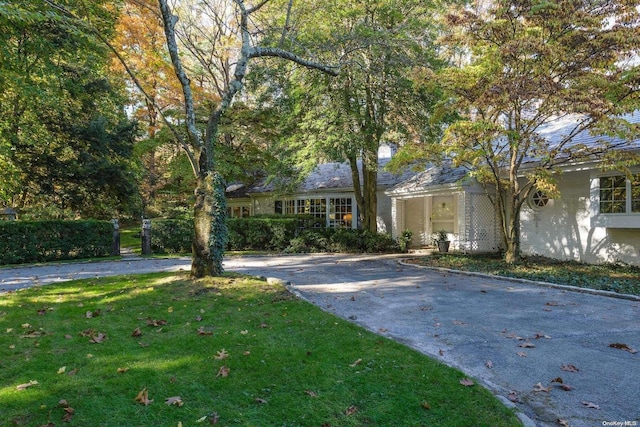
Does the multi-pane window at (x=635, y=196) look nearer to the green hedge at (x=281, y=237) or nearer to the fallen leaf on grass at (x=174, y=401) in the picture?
the green hedge at (x=281, y=237)

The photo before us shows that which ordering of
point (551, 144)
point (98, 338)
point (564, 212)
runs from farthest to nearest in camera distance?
point (564, 212) → point (551, 144) → point (98, 338)

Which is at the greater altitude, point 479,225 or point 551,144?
point 551,144

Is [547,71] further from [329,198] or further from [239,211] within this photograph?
[239,211]

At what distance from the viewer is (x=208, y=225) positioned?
7.75 metres

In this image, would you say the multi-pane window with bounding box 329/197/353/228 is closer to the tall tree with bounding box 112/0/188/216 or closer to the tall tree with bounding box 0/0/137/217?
the tall tree with bounding box 112/0/188/216

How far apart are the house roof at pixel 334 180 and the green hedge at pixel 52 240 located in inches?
273

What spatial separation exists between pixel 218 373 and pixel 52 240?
1246 centimetres

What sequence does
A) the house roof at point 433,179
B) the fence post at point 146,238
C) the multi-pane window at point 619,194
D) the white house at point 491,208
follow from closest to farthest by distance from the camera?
the multi-pane window at point 619,194
the white house at point 491,208
the house roof at point 433,179
the fence post at point 146,238

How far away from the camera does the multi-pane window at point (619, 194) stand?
1027 cm

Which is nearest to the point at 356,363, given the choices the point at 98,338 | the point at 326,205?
the point at 98,338

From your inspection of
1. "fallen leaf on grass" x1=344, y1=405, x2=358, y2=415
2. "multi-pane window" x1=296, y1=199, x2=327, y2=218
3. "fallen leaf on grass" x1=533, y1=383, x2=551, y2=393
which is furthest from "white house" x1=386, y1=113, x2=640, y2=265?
"fallen leaf on grass" x1=344, y1=405, x2=358, y2=415

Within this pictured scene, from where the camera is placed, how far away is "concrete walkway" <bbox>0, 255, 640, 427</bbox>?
10.7 feet

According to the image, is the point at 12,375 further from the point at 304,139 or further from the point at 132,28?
the point at 132,28

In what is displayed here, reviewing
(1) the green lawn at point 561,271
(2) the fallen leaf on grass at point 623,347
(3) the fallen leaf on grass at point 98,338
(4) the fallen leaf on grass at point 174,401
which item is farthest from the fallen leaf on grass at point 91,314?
(1) the green lawn at point 561,271
